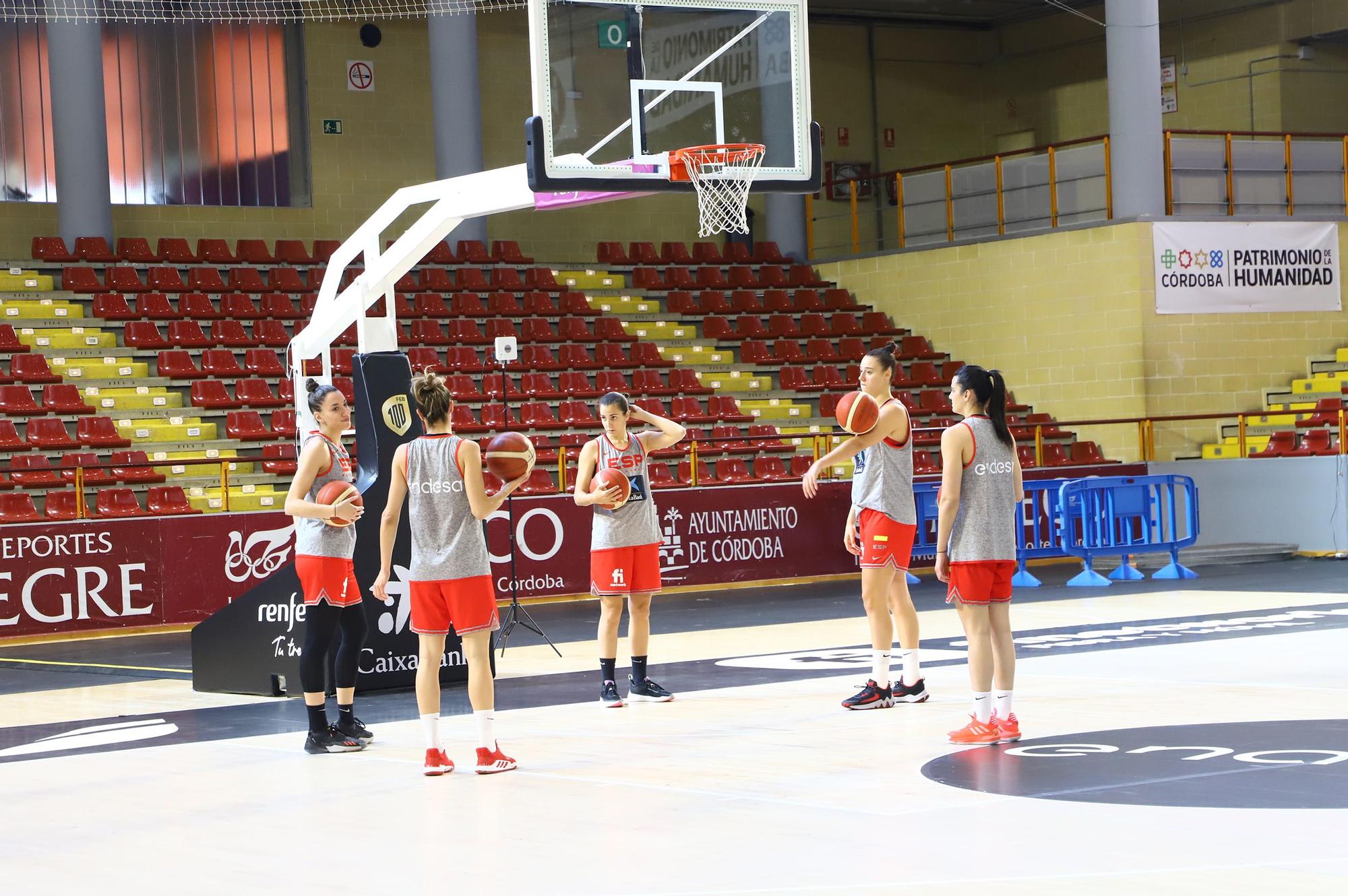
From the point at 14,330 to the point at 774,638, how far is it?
38.4 ft

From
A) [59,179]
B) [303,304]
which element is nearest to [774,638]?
[303,304]

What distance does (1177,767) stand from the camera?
7.30 meters

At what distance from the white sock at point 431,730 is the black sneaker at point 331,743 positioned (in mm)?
895

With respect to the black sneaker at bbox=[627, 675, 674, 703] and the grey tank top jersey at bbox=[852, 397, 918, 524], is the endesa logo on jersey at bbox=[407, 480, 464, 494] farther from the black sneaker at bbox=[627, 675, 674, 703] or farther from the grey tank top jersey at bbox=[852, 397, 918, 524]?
the black sneaker at bbox=[627, 675, 674, 703]

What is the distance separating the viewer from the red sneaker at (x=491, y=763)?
7.86m

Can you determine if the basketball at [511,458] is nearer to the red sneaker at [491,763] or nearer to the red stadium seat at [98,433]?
the red sneaker at [491,763]

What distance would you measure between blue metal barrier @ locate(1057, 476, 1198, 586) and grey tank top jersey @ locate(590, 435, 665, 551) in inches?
359

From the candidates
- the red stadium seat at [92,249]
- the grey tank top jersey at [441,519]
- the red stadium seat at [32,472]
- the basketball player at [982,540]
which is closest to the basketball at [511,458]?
the grey tank top jersey at [441,519]

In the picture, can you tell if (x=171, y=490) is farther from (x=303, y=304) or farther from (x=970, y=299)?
(x=970, y=299)

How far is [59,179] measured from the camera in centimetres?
2241

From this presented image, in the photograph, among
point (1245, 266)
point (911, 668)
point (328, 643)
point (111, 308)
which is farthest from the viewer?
point (1245, 266)

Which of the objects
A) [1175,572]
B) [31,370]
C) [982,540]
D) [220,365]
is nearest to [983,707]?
[982,540]

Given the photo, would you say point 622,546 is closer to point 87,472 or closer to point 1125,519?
point 1125,519

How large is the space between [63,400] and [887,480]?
42.9ft
